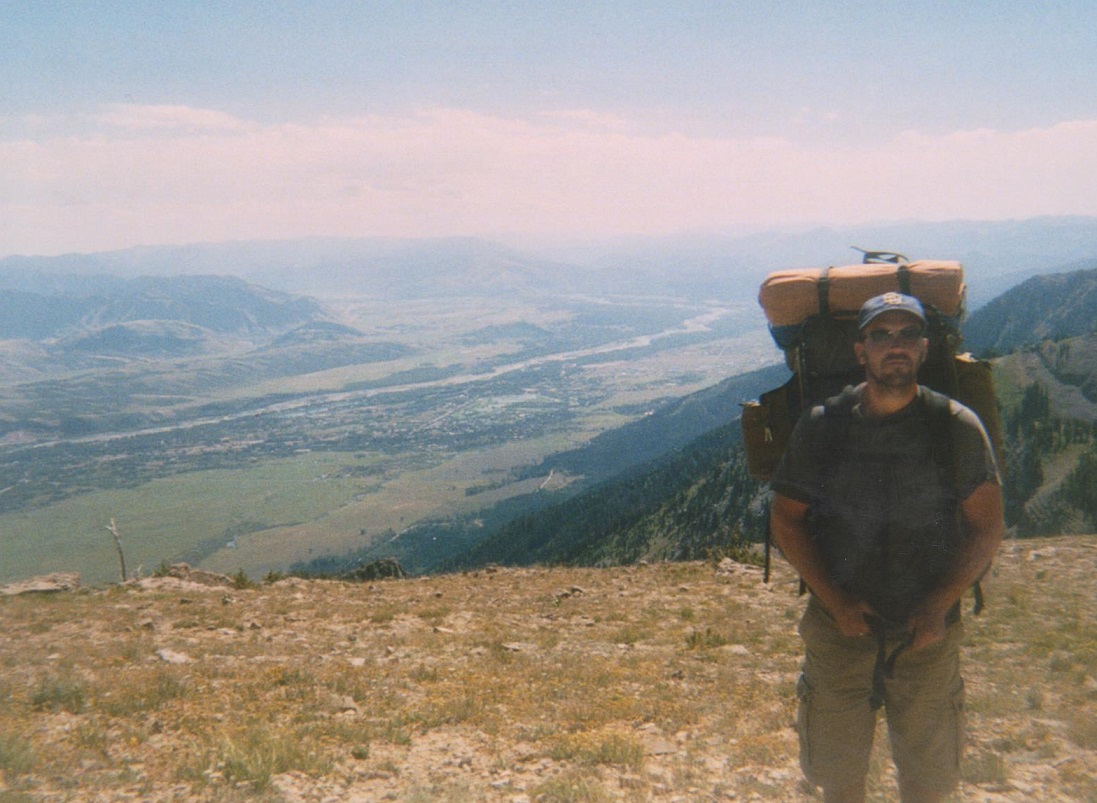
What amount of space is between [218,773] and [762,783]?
549 centimetres

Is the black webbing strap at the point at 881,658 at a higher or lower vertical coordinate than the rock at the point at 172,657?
higher

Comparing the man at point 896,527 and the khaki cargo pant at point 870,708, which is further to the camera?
the khaki cargo pant at point 870,708

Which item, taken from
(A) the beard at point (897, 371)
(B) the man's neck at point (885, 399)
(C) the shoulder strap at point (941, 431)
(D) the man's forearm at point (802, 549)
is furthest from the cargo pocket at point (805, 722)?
(A) the beard at point (897, 371)

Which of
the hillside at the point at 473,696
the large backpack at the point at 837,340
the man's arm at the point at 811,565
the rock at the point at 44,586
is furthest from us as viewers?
the rock at the point at 44,586

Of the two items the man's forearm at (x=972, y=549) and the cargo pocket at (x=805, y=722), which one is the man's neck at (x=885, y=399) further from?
the cargo pocket at (x=805, y=722)

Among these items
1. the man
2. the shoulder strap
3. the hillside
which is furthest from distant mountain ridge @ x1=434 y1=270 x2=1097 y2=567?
the shoulder strap

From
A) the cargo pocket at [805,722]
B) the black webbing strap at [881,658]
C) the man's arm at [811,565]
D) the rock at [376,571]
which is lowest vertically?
the rock at [376,571]

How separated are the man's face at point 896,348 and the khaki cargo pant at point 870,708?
5.96ft

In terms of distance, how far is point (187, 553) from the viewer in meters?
159

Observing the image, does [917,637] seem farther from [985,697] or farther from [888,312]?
[985,697]

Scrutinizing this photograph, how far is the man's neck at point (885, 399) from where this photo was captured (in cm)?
416

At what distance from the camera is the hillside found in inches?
259

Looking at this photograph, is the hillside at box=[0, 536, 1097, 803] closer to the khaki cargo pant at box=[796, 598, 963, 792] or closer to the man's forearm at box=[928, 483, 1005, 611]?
the khaki cargo pant at box=[796, 598, 963, 792]

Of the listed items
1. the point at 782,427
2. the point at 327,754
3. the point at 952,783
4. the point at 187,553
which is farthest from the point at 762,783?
the point at 187,553
